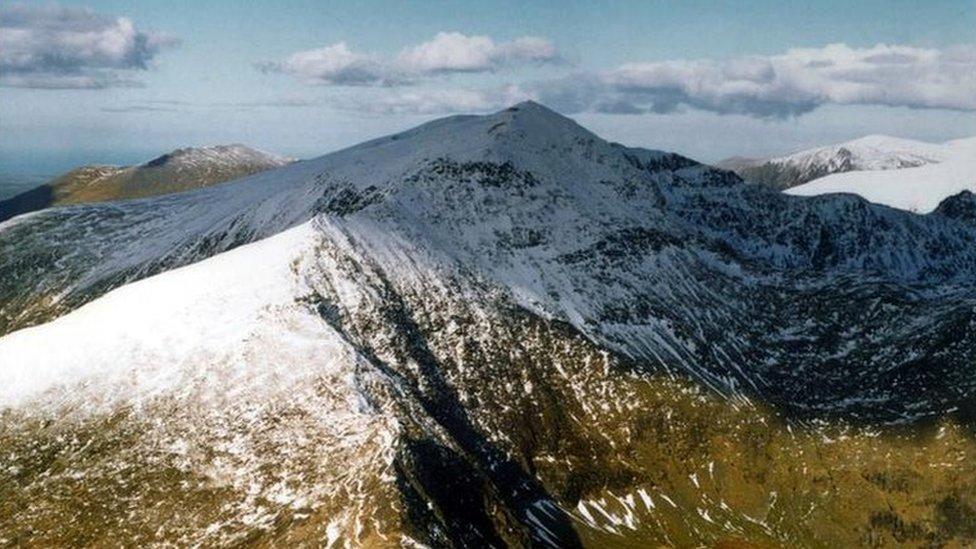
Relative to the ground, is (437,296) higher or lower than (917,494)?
higher

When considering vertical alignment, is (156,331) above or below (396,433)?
above

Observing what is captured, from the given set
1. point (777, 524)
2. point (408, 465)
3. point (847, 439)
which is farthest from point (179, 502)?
point (847, 439)

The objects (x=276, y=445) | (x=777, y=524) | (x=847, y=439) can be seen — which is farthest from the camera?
(x=847, y=439)

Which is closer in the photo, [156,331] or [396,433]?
[396,433]

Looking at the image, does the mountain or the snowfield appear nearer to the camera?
the mountain

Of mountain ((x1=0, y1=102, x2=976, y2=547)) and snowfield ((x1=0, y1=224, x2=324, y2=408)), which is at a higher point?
snowfield ((x1=0, y1=224, x2=324, y2=408))

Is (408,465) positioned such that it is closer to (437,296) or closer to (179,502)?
(179,502)

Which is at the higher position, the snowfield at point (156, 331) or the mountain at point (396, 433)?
the snowfield at point (156, 331)

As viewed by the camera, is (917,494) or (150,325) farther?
(917,494)

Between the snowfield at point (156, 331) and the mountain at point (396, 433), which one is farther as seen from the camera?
the snowfield at point (156, 331)

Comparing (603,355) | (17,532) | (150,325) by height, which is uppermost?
(150,325)

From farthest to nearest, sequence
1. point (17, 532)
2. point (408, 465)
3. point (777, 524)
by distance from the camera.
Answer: point (777, 524), point (408, 465), point (17, 532)
